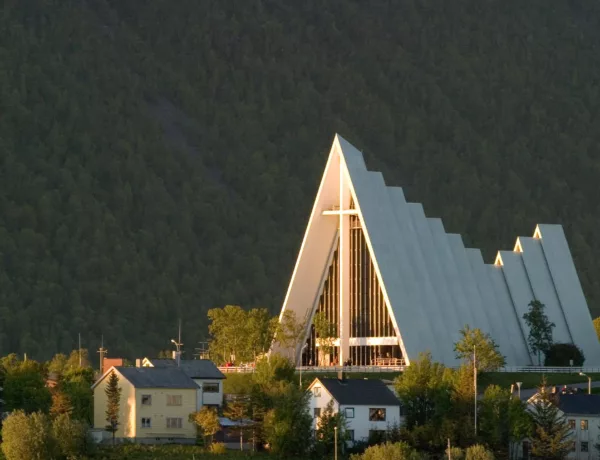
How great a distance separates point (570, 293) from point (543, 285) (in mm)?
1680

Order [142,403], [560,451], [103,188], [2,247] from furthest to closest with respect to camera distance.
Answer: [103,188] → [2,247] → [142,403] → [560,451]

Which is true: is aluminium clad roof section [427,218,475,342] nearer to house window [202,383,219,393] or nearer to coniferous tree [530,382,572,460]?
house window [202,383,219,393]

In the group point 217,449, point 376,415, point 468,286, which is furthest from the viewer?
point 468,286

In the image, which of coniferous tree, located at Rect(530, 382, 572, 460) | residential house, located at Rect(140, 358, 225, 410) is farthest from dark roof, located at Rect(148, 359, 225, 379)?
coniferous tree, located at Rect(530, 382, 572, 460)

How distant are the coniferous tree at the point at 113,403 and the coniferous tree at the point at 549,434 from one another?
1579 cm

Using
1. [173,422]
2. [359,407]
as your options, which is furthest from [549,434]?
[173,422]

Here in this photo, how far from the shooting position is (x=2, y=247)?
171500 mm

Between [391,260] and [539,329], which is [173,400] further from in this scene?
[539,329]

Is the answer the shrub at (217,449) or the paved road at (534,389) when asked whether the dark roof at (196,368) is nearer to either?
the shrub at (217,449)

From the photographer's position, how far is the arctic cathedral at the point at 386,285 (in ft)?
310

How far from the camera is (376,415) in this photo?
236ft

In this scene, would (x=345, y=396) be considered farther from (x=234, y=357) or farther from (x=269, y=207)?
(x=269, y=207)

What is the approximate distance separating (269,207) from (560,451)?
122374 millimetres

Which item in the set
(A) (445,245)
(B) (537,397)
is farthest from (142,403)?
(A) (445,245)
